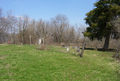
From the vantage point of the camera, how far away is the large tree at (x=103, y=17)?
1900 cm

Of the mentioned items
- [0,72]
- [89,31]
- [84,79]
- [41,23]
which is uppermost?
[41,23]

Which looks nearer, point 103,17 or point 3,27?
point 103,17

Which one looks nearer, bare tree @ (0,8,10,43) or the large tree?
the large tree

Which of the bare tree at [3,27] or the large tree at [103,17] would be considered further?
the bare tree at [3,27]

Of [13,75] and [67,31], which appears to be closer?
[13,75]

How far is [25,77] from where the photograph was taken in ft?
17.5

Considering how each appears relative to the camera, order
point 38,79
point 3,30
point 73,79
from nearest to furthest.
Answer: point 38,79 → point 73,79 → point 3,30

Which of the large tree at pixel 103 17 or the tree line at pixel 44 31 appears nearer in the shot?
the large tree at pixel 103 17

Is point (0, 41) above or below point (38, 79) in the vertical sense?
above

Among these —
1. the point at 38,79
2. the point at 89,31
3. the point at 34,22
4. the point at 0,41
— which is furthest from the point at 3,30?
the point at 38,79

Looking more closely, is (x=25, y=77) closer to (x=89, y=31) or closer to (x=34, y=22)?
(x=89, y=31)

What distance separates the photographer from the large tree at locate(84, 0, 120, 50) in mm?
19000

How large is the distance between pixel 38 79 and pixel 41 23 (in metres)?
42.7

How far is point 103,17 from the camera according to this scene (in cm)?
1952
